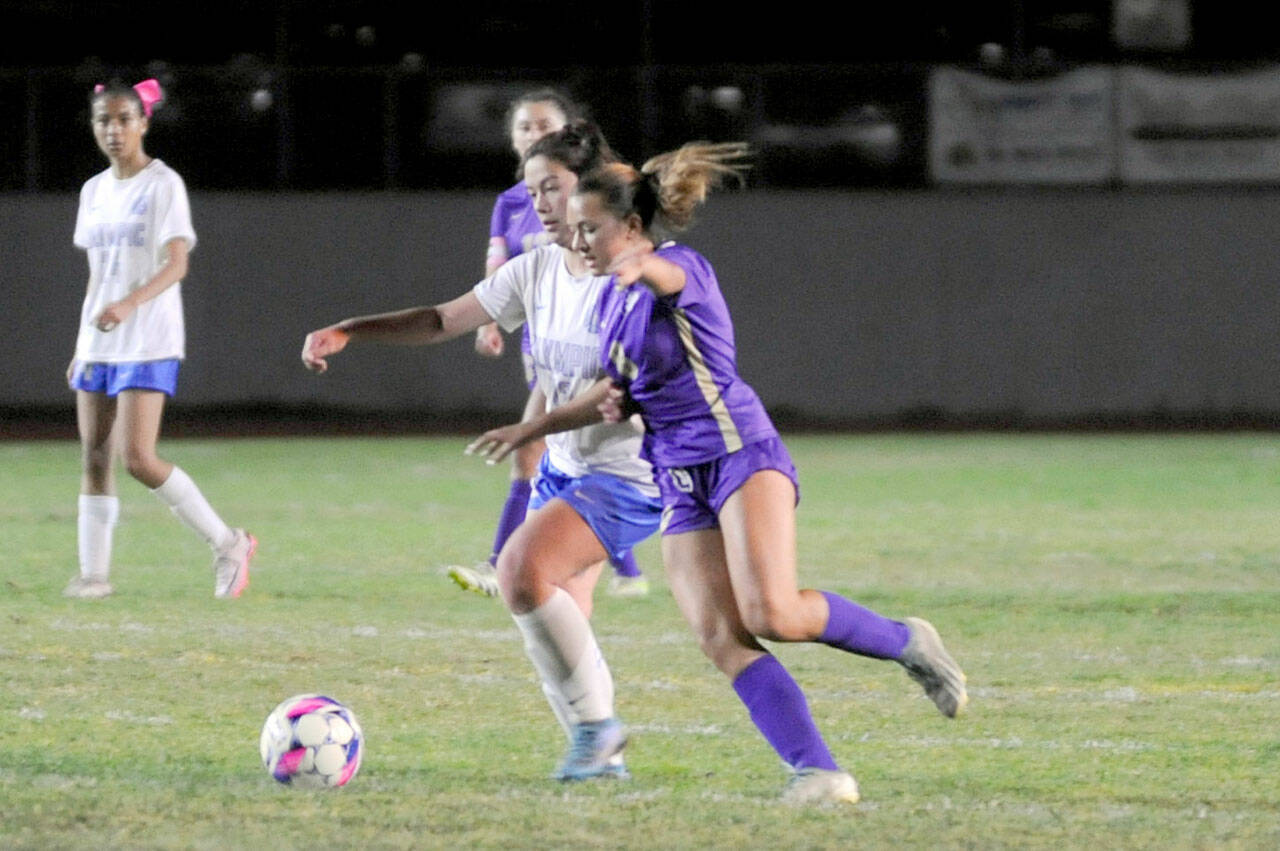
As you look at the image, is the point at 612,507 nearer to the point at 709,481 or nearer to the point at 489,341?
the point at 709,481

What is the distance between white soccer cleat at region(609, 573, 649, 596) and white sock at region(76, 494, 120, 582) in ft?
6.61

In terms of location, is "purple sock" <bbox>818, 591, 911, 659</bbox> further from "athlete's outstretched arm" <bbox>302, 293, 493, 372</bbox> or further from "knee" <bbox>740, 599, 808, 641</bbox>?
"athlete's outstretched arm" <bbox>302, 293, 493, 372</bbox>

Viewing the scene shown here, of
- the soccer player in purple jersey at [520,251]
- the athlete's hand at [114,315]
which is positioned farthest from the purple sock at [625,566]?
the athlete's hand at [114,315]

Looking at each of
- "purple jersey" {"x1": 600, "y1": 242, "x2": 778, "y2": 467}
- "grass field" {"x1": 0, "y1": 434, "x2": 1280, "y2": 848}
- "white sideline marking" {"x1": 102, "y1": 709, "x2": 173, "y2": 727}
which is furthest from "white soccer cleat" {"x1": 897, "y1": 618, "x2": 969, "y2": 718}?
"white sideline marking" {"x1": 102, "y1": 709, "x2": 173, "y2": 727}

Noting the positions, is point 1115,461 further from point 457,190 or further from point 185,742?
point 185,742

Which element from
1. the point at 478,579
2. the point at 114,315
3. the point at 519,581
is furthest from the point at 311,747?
the point at 114,315

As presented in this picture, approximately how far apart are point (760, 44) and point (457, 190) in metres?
6.14

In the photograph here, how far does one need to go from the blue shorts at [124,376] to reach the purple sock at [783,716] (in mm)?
A: 3911

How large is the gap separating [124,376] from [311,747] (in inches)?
141

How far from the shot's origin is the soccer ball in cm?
493

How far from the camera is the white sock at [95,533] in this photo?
27.5ft

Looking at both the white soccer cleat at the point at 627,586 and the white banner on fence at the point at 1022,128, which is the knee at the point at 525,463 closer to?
the white soccer cleat at the point at 627,586

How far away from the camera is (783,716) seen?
190 inches

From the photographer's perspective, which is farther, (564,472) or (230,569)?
(230,569)
